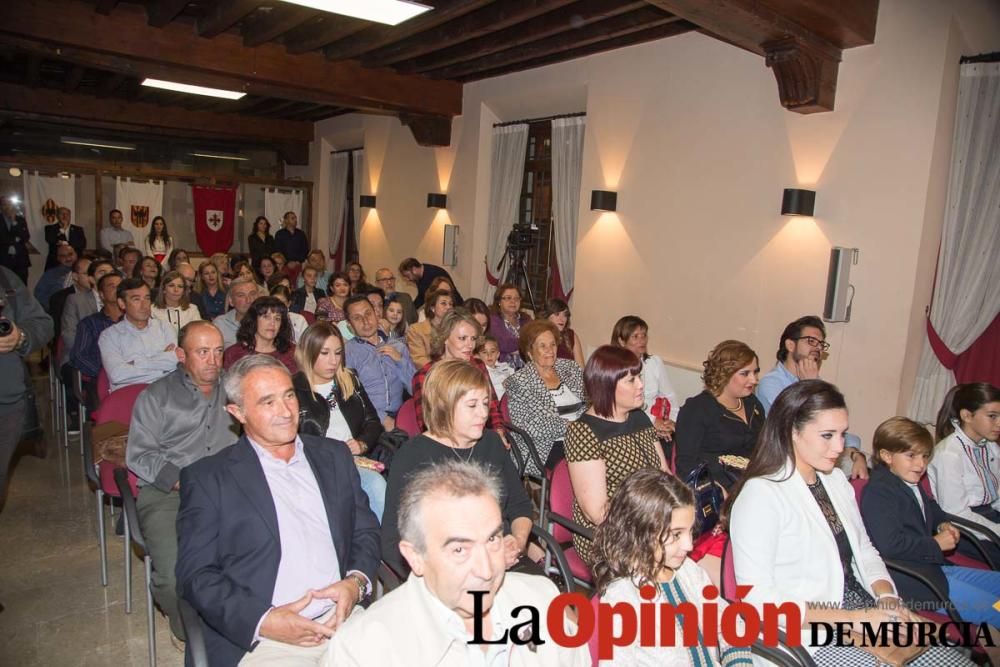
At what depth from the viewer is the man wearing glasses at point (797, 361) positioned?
3.78 m

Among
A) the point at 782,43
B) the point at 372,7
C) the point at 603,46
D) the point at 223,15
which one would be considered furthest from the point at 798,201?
the point at 223,15

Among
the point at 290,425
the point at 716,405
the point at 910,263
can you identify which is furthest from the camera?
the point at 910,263

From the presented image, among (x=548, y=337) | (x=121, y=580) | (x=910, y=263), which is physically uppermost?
(x=910, y=263)

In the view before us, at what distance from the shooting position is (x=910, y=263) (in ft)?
14.1

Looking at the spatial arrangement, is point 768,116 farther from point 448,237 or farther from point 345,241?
point 345,241

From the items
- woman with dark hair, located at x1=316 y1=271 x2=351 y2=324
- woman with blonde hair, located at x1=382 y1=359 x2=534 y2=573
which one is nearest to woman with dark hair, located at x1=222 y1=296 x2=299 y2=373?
woman with blonde hair, located at x1=382 y1=359 x2=534 y2=573

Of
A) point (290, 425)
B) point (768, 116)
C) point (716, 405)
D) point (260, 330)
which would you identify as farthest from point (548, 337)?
point (768, 116)

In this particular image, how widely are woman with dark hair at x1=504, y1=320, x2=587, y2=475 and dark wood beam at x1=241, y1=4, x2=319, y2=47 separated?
11.2 feet

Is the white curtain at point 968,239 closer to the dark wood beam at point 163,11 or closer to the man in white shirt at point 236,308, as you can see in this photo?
the man in white shirt at point 236,308

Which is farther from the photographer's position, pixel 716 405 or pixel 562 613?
pixel 716 405

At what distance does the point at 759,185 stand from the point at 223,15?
15.3 ft

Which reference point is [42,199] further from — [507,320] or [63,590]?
[63,590]

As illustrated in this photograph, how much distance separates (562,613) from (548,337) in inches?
95.4

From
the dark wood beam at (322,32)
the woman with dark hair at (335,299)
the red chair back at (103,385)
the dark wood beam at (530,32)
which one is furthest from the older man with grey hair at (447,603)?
the dark wood beam at (322,32)
